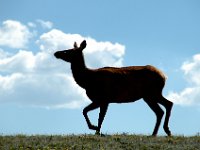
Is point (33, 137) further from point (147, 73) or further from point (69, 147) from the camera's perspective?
point (147, 73)

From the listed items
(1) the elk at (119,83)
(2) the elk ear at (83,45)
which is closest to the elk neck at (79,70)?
(1) the elk at (119,83)

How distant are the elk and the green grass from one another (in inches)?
103

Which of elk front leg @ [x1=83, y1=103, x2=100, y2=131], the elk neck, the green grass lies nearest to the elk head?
the elk neck

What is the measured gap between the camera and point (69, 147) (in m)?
17.0

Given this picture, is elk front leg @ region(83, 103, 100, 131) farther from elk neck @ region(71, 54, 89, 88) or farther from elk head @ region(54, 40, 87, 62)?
elk head @ region(54, 40, 87, 62)

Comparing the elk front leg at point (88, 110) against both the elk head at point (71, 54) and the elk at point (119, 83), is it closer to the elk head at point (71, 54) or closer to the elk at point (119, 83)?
the elk at point (119, 83)

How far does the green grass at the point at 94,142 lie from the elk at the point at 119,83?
8.60ft

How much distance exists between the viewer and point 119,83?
72.0 ft

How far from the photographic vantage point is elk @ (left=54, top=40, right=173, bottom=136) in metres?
21.8

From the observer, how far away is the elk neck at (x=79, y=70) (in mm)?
22188

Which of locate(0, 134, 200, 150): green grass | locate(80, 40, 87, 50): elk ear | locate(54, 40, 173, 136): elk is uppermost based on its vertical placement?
locate(80, 40, 87, 50): elk ear

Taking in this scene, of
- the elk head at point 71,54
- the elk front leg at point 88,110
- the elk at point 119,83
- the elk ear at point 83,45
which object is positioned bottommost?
the elk front leg at point 88,110

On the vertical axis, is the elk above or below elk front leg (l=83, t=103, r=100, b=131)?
above

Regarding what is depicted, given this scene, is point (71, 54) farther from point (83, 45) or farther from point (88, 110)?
point (88, 110)
